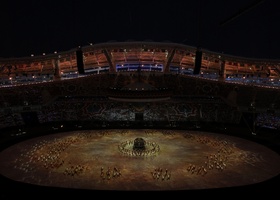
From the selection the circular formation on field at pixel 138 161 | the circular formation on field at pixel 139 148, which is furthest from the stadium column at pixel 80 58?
the circular formation on field at pixel 139 148

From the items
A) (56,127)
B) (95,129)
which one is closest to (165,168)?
(95,129)

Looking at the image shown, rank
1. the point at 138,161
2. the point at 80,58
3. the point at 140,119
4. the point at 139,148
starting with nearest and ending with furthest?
the point at 138,161
the point at 139,148
the point at 80,58
the point at 140,119

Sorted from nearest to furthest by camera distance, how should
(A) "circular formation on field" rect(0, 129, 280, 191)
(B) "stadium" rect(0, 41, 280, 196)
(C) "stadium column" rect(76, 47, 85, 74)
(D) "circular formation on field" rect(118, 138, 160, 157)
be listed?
1. (A) "circular formation on field" rect(0, 129, 280, 191)
2. (B) "stadium" rect(0, 41, 280, 196)
3. (D) "circular formation on field" rect(118, 138, 160, 157)
4. (C) "stadium column" rect(76, 47, 85, 74)

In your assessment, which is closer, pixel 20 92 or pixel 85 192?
pixel 85 192

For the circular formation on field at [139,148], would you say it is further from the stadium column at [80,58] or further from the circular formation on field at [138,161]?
the stadium column at [80,58]

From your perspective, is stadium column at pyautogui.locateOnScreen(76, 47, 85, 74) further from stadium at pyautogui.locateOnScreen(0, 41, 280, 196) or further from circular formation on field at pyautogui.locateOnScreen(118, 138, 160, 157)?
circular formation on field at pyautogui.locateOnScreen(118, 138, 160, 157)

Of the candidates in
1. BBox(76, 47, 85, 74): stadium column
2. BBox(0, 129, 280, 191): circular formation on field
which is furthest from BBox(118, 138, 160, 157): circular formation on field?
BBox(76, 47, 85, 74): stadium column

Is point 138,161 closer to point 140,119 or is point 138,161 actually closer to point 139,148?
point 139,148

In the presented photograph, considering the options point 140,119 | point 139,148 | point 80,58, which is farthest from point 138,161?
point 140,119

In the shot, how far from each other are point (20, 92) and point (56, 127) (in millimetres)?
12146

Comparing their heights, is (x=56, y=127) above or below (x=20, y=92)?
below

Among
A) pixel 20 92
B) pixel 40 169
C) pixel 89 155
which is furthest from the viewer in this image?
pixel 20 92

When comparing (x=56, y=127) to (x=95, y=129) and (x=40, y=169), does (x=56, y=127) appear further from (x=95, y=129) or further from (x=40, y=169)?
(x=40, y=169)

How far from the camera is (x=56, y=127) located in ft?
135
